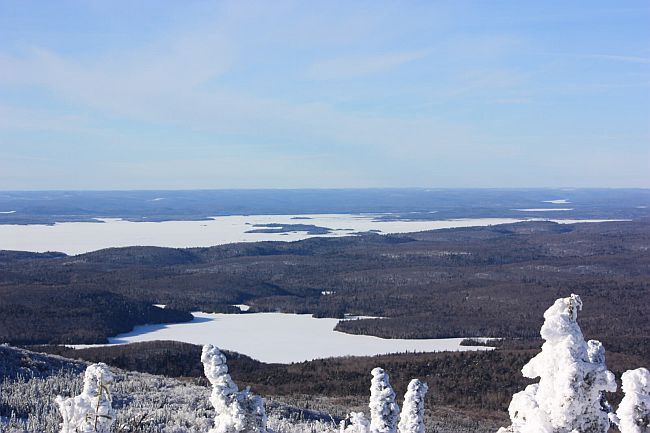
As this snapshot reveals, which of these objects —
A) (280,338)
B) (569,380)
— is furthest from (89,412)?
(280,338)

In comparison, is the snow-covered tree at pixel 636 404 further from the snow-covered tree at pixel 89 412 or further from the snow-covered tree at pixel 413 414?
the snow-covered tree at pixel 89 412

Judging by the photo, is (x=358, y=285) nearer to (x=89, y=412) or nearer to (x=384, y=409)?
(x=384, y=409)

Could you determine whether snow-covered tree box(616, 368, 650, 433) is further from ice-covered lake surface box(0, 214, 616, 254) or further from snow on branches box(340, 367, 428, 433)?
ice-covered lake surface box(0, 214, 616, 254)

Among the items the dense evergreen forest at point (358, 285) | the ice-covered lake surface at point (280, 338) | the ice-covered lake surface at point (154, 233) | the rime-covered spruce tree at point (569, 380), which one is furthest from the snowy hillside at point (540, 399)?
the ice-covered lake surface at point (154, 233)

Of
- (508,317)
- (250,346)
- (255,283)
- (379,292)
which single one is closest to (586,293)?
(508,317)

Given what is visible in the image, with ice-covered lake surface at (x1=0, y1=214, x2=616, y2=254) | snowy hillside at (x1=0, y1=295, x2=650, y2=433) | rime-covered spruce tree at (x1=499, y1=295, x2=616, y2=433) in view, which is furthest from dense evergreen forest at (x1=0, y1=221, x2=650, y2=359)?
rime-covered spruce tree at (x1=499, y1=295, x2=616, y2=433)

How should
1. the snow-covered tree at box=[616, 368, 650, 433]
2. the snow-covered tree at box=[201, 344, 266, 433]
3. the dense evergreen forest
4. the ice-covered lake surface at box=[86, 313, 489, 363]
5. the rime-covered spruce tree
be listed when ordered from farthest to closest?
the dense evergreen forest → the ice-covered lake surface at box=[86, 313, 489, 363] → the snow-covered tree at box=[201, 344, 266, 433] → the snow-covered tree at box=[616, 368, 650, 433] → the rime-covered spruce tree
